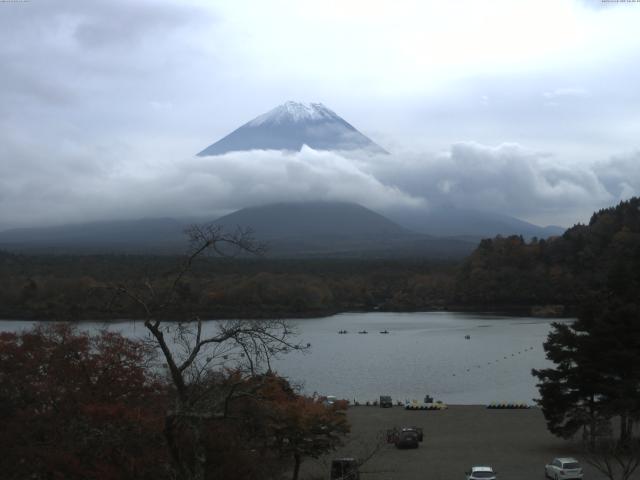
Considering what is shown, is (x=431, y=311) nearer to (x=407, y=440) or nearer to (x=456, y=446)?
(x=456, y=446)

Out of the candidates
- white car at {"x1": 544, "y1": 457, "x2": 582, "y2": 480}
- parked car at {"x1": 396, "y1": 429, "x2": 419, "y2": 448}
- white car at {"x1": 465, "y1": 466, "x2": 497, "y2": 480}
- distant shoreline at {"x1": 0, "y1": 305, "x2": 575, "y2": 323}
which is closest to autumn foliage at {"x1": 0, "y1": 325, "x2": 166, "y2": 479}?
white car at {"x1": 465, "y1": 466, "x2": 497, "y2": 480}

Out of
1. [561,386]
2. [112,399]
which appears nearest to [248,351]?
→ [112,399]

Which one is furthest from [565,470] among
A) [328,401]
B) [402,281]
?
[402,281]

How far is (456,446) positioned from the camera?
13812mm

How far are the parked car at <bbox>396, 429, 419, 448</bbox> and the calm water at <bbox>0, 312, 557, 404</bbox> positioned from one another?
2284mm

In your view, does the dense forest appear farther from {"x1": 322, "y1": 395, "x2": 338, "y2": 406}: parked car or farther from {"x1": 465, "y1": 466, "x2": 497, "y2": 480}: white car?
{"x1": 465, "y1": 466, "x2": 497, "y2": 480}: white car

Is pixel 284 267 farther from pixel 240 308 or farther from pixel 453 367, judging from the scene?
pixel 453 367

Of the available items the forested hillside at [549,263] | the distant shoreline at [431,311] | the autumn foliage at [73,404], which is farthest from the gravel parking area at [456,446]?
the forested hillside at [549,263]

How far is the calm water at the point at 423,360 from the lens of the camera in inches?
937

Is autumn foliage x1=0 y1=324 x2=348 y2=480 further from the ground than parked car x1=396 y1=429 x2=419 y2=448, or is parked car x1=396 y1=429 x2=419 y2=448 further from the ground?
autumn foliage x1=0 y1=324 x2=348 y2=480

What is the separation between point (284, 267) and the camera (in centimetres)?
8038

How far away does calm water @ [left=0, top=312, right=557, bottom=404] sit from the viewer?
23.8 metres

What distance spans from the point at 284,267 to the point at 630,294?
221 ft

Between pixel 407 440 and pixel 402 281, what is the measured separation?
61987 millimetres
